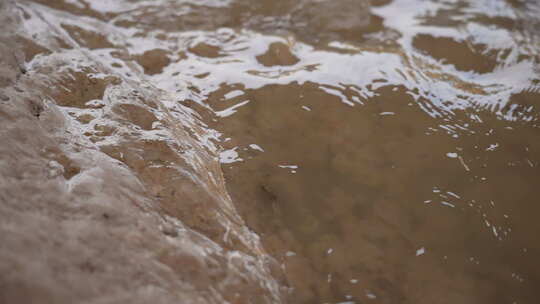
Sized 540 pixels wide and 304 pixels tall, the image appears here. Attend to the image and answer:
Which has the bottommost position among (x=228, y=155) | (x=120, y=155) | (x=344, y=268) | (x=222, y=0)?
(x=344, y=268)

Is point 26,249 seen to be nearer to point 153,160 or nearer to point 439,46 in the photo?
point 153,160

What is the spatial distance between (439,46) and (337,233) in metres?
1.70

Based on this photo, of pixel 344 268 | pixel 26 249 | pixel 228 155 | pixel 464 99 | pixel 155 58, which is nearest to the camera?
pixel 26 249

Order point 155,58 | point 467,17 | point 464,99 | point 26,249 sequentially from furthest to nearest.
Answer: point 467,17, point 155,58, point 464,99, point 26,249

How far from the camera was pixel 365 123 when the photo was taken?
7.57 feet

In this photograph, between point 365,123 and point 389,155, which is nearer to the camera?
point 389,155

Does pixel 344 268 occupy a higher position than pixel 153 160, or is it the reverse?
pixel 153 160

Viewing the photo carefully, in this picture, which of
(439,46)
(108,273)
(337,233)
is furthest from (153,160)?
(439,46)

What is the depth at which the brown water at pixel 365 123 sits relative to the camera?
1.79 meters

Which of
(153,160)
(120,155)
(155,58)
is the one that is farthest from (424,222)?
(155,58)

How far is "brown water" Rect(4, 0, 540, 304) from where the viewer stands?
5.88 feet

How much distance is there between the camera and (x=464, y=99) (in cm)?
246

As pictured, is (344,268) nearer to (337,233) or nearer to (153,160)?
(337,233)

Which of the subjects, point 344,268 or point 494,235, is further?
point 494,235
